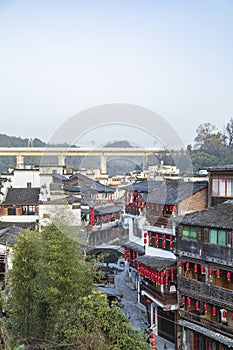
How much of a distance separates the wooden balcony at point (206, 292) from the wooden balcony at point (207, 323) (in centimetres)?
61

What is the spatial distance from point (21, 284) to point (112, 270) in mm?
10710

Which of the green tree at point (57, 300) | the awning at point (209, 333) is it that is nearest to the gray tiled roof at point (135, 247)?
the awning at point (209, 333)

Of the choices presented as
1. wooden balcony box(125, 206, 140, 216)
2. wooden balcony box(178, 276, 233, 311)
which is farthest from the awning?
wooden balcony box(125, 206, 140, 216)

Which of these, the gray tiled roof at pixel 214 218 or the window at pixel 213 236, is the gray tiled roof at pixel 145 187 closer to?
the gray tiled roof at pixel 214 218

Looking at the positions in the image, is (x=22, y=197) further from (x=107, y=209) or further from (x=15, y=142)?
(x=15, y=142)

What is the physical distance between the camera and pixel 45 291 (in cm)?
1164

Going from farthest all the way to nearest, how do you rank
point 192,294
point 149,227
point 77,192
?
point 77,192 < point 149,227 < point 192,294

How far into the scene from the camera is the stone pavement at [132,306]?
51.3 feet

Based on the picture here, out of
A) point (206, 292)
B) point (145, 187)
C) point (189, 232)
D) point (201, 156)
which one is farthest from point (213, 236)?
point (201, 156)

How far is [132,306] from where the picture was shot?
18766 millimetres

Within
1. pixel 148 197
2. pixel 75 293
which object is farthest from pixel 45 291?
pixel 148 197

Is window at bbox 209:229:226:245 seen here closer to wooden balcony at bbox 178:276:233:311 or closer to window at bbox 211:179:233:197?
wooden balcony at bbox 178:276:233:311

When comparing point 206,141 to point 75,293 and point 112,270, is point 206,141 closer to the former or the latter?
point 112,270

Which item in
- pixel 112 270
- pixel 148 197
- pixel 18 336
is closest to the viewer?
pixel 18 336
